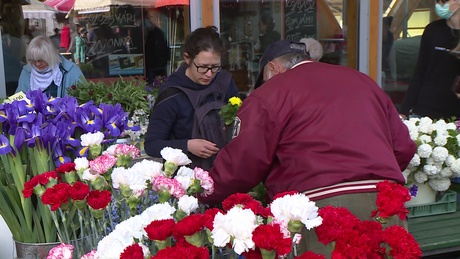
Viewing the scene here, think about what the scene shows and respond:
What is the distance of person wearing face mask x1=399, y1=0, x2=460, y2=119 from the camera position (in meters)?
4.04

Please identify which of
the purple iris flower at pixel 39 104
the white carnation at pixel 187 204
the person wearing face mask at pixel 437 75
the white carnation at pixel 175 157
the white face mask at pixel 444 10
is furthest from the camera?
the white face mask at pixel 444 10

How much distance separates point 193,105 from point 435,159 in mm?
1101

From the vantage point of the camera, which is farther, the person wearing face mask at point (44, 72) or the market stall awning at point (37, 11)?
the market stall awning at point (37, 11)

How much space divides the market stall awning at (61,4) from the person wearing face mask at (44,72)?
814mm

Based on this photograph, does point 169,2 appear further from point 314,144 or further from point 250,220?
point 250,220

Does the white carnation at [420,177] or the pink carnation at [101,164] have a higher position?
the pink carnation at [101,164]

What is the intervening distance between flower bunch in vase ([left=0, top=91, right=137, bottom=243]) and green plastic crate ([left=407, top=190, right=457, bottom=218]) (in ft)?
4.79

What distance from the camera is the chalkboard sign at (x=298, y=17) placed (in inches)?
237

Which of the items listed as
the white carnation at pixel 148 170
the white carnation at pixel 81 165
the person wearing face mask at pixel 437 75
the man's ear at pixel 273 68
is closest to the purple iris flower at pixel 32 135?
the white carnation at pixel 81 165

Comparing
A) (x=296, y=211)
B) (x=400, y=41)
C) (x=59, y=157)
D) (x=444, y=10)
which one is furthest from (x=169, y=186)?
(x=400, y=41)

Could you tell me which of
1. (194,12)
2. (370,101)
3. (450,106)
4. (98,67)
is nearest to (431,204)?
(370,101)

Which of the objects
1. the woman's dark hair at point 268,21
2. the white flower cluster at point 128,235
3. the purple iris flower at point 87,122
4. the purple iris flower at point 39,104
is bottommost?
the white flower cluster at point 128,235

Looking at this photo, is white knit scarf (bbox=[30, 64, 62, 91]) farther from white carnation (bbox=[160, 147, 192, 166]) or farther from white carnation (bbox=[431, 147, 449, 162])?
white carnation (bbox=[160, 147, 192, 166])

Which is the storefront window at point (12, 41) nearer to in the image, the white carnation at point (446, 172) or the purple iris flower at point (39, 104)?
the purple iris flower at point (39, 104)
